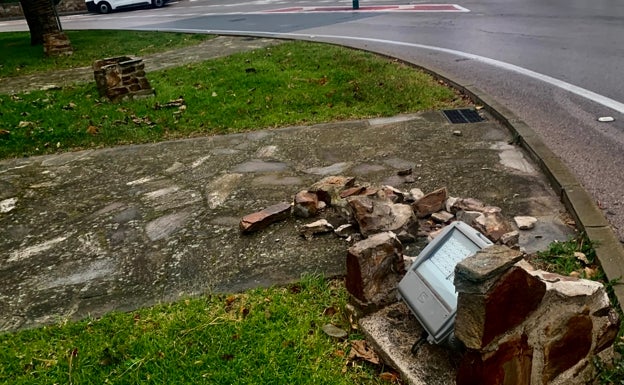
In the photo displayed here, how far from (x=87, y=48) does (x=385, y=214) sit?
41.6ft

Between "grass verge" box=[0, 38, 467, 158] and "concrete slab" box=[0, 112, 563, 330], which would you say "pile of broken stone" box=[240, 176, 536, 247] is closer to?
"concrete slab" box=[0, 112, 563, 330]

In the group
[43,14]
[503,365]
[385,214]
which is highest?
[43,14]

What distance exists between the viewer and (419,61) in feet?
29.8

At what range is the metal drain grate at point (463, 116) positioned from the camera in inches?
236

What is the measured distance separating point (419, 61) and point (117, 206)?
6.13 m

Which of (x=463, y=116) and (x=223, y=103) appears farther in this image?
(x=223, y=103)

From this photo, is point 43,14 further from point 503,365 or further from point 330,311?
point 503,365

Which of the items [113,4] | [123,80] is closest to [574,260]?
[123,80]

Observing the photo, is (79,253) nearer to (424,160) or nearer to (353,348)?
(353,348)

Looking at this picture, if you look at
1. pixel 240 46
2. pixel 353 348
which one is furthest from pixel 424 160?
pixel 240 46

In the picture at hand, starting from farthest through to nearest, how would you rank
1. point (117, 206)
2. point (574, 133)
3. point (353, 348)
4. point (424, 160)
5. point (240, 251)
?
point (574, 133) < point (424, 160) < point (117, 206) < point (240, 251) < point (353, 348)

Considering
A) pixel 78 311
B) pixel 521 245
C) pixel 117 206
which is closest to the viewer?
pixel 78 311

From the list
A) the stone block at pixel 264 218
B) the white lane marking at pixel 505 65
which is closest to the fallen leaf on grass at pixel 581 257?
the stone block at pixel 264 218

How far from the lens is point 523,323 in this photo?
6.50 ft
